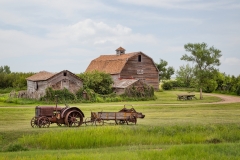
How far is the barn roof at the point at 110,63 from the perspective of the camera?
72.3 metres

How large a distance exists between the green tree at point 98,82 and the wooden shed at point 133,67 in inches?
266

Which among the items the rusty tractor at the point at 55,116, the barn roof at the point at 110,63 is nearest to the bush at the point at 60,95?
the barn roof at the point at 110,63

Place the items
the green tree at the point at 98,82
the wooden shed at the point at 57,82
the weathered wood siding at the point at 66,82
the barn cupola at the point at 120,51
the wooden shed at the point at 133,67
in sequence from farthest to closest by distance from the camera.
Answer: the barn cupola at the point at 120,51, the wooden shed at the point at 133,67, the green tree at the point at 98,82, the weathered wood siding at the point at 66,82, the wooden shed at the point at 57,82

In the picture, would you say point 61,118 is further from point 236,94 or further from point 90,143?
point 236,94

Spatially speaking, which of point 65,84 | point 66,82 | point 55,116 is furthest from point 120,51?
point 55,116

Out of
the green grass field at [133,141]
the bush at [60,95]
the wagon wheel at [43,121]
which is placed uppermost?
the bush at [60,95]

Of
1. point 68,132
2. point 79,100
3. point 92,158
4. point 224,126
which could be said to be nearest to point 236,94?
point 79,100

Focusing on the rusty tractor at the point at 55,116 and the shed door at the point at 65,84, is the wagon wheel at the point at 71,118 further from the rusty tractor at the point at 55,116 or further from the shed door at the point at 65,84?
the shed door at the point at 65,84

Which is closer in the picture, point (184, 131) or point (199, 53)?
point (184, 131)

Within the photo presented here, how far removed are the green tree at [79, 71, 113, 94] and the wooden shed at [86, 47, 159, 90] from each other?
6.77 m

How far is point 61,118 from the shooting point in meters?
26.7

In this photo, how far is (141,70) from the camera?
243 feet

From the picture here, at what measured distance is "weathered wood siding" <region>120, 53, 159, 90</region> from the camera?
72.2m

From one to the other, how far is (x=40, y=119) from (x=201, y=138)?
407 inches
